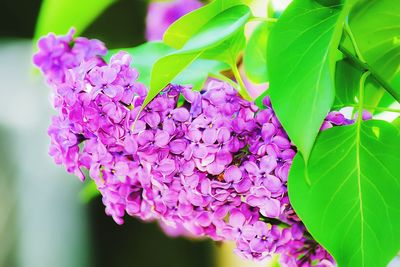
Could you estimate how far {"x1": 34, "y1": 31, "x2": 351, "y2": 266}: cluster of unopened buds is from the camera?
0.42 metres

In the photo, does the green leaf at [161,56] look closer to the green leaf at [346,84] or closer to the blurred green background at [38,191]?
the green leaf at [346,84]

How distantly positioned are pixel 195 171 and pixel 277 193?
5 cm

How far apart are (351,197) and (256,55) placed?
198 millimetres

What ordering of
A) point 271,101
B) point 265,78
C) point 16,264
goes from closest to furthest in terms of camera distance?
point 271,101 → point 265,78 → point 16,264

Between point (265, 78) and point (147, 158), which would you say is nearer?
point (147, 158)

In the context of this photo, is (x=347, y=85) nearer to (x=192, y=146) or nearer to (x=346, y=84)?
(x=346, y=84)

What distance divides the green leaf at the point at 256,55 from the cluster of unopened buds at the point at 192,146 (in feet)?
0.40

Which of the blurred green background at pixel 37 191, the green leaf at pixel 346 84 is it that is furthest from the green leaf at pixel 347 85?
the blurred green background at pixel 37 191

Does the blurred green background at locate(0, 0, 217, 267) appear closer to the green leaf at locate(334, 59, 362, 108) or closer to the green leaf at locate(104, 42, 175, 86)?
the green leaf at locate(104, 42, 175, 86)

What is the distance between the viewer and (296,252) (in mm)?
495

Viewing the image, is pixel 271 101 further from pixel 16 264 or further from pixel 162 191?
pixel 16 264

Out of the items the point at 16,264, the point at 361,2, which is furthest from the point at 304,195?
the point at 16,264

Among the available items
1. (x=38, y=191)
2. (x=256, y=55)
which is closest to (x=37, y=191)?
(x=38, y=191)

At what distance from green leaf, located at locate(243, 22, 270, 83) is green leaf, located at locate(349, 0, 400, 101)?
107 mm
